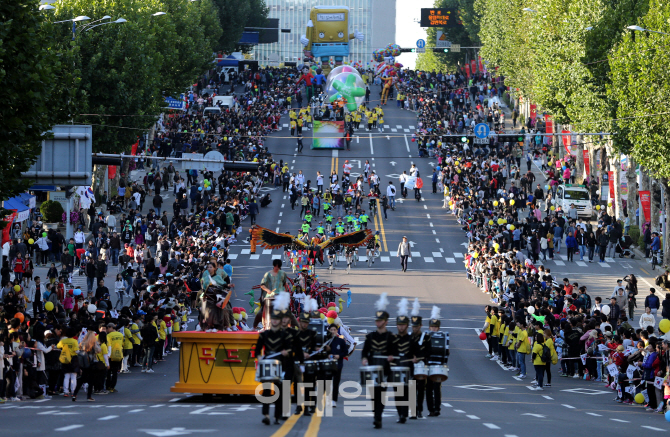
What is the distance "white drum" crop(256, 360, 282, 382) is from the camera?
51.7 feet

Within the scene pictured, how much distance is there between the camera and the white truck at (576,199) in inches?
2172

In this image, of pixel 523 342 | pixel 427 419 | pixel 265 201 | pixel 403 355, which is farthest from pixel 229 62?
pixel 403 355

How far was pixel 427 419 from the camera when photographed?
57.1 feet

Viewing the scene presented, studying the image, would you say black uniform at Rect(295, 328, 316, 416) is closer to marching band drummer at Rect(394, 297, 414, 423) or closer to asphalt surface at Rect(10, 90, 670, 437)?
asphalt surface at Rect(10, 90, 670, 437)

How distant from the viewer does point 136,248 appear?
43.3 metres

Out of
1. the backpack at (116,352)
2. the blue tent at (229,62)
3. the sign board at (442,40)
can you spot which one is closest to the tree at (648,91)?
the backpack at (116,352)

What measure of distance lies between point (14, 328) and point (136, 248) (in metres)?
21.7

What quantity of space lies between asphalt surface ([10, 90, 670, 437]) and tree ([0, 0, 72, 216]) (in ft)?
16.9

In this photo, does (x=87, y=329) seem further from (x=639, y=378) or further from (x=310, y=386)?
(x=639, y=378)

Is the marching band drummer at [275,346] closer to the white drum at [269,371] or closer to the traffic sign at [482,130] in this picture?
the white drum at [269,371]

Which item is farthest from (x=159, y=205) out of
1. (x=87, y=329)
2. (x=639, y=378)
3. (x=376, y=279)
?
(x=639, y=378)

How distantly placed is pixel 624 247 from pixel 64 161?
96.6 ft

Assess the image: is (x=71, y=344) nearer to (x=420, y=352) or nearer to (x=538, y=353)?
(x=420, y=352)

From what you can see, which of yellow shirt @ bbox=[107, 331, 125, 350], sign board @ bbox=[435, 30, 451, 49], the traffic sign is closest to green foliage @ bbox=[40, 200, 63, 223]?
the traffic sign
